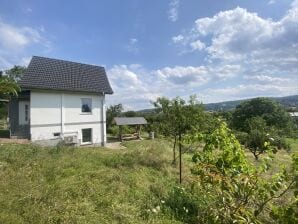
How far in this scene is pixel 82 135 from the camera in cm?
2458

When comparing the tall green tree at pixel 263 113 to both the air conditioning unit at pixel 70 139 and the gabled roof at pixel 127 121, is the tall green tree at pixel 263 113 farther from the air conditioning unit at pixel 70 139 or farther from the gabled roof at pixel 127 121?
the air conditioning unit at pixel 70 139

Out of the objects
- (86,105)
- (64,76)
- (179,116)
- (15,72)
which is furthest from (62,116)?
(15,72)

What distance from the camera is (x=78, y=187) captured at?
Result: 901cm

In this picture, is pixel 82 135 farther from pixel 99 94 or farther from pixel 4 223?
pixel 4 223

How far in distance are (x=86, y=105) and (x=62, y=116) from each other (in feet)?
9.62

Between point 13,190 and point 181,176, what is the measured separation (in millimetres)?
7015

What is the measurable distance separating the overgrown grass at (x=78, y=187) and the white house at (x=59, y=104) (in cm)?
796

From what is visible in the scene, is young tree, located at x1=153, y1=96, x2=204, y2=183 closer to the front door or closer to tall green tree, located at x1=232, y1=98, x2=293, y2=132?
the front door

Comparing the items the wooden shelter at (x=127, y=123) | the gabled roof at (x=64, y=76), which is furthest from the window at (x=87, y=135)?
the wooden shelter at (x=127, y=123)

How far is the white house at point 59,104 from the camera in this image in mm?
21266

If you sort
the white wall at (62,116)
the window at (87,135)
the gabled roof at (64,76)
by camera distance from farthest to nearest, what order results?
the window at (87,135), the gabled roof at (64,76), the white wall at (62,116)

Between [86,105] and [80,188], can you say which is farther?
[86,105]

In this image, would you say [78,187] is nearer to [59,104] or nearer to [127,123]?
[59,104]

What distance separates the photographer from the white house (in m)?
21.3
